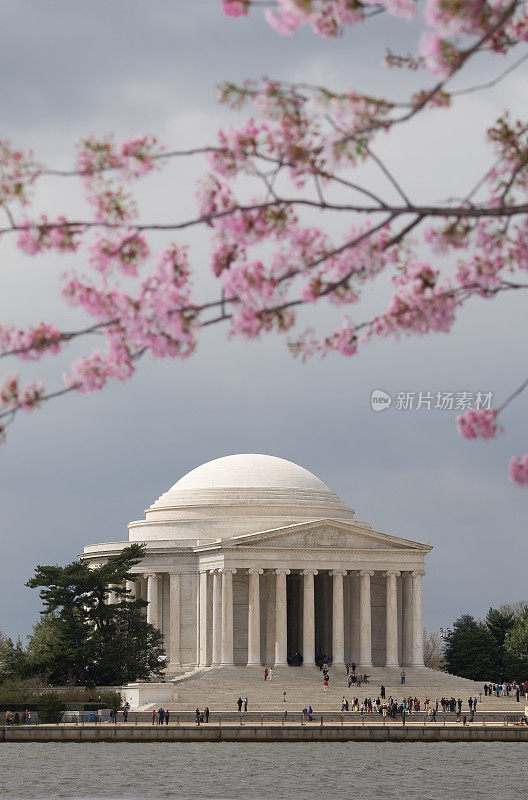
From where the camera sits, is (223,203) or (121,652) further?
(121,652)

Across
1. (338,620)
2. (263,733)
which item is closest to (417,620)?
(338,620)

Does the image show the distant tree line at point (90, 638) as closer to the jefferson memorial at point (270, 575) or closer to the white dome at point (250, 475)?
the jefferson memorial at point (270, 575)

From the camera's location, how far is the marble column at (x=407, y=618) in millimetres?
137625

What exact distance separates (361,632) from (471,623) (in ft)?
110

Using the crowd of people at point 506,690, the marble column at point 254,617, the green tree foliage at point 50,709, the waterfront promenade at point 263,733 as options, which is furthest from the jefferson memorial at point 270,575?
the waterfront promenade at point 263,733

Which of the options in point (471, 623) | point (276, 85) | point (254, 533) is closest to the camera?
point (276, 85)

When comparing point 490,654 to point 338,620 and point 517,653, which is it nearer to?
point 517,653

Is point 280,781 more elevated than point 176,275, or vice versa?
point 176,275

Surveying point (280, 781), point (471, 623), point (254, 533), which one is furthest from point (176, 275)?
point (471, 623)

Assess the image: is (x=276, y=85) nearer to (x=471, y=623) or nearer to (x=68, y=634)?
(x=68, y=634)

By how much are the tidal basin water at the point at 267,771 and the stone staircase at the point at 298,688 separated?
50.8 feet

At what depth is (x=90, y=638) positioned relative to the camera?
122 meters

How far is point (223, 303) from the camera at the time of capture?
20.0m

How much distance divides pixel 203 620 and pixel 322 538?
12.3 m
